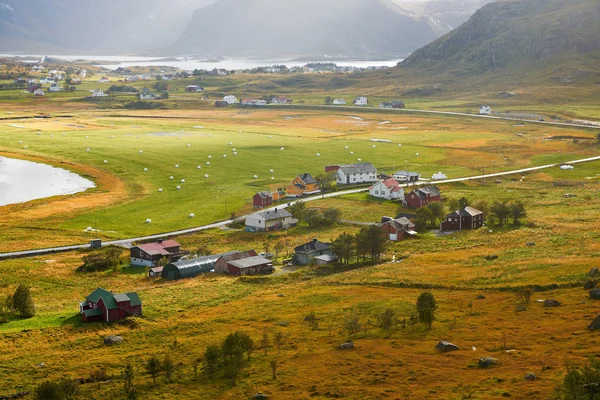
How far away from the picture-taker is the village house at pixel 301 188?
9319 cm

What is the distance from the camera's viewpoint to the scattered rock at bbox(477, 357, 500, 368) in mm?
37094

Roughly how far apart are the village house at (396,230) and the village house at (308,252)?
9.53 meters

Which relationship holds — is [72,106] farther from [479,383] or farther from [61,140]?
[479,383]

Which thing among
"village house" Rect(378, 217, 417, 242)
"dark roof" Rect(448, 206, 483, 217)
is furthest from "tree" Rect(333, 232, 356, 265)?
"dark roof" Rect(448, 206, 483, 217)

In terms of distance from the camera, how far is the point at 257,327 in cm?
4581

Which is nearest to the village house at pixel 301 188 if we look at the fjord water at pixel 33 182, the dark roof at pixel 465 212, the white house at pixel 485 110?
the dark roof at pixel 465 212

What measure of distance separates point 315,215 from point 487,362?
4475 cm

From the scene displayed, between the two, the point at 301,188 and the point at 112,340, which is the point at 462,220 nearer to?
the point at 301,188

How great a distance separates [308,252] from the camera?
6419cm

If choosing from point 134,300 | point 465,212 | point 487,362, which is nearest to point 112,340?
point 134,300

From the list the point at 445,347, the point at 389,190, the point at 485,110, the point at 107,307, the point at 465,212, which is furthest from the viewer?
the point at 485,110

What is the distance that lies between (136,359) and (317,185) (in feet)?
187

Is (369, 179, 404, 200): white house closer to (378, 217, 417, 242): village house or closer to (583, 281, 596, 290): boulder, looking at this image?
(378, 217, 417, 242): village house

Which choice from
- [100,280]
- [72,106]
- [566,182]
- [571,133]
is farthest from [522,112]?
[100,280]
